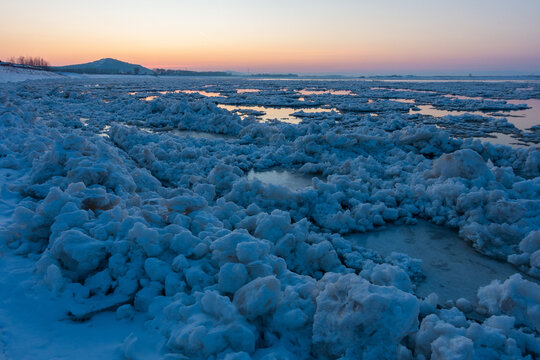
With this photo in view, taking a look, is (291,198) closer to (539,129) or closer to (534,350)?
(534,350)

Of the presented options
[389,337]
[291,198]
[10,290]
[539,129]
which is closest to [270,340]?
[389,337]

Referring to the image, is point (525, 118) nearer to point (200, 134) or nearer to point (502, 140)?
point (502, 140)

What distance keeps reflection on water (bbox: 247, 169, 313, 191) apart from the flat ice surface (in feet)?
6.13

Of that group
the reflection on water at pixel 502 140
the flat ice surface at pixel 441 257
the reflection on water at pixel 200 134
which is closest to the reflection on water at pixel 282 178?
the flat ice surface at pixel 441 257

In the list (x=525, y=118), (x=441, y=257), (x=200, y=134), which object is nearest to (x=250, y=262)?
(x=441, y=257)

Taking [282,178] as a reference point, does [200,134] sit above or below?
above

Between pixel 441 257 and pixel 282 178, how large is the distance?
9.75 feet

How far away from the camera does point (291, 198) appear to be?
4223mm

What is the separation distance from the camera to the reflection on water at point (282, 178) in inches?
215

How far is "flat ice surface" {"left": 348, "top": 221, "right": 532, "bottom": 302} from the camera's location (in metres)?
2.83

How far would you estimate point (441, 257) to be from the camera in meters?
3.31

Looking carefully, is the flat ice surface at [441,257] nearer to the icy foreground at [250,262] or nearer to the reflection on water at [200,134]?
the icy foreground at [250,262]

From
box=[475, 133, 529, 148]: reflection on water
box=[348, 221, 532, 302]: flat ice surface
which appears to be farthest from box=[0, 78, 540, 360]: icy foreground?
box=[475, 133, 529, 148]: reflection on water

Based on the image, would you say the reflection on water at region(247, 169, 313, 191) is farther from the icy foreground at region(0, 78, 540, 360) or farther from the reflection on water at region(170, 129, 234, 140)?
the reflection on water at region(170, 129, 234, 140)
